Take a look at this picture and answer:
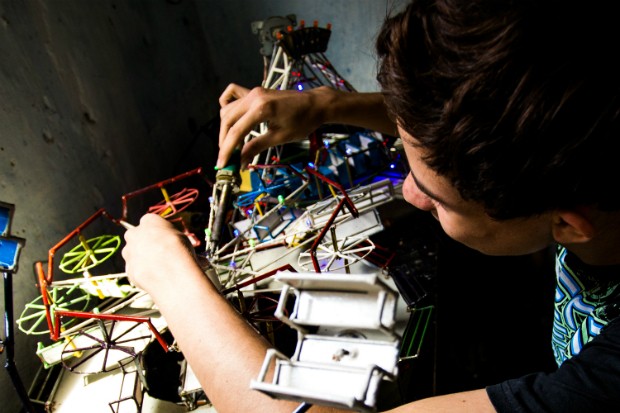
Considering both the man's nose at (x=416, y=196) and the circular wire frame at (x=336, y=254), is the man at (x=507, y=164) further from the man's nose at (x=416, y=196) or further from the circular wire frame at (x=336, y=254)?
the circular wire frame at (x=336, y=254)

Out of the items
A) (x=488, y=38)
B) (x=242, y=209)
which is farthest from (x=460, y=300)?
(x=488, y=38)

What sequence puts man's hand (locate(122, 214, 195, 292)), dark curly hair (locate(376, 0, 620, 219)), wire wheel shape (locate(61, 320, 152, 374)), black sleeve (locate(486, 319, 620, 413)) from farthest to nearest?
wire wheel shape (locate(61, 320, 152, 374)), man's hand (locate(122, 214, 195, 292)), black sleeve (locate(486, 319, 620, 413)), dark curly hair (locate(376, 0, 620, 219))

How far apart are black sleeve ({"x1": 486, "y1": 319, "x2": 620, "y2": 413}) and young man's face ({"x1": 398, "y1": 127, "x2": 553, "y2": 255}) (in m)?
0.17

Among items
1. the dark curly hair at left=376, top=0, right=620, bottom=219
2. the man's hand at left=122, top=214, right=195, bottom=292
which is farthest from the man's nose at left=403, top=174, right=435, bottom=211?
the man's hand at left=122, top=214, right=195, bottom=292

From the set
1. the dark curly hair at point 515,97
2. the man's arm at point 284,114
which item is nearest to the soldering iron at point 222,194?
the man's arm at point 284,114

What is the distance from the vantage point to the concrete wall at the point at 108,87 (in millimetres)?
1196

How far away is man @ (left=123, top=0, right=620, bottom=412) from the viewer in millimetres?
448

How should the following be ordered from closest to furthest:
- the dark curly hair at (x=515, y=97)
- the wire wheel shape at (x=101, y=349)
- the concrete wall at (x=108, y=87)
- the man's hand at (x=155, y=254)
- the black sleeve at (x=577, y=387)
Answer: the dark curly hair at (x=515, y=97) < the black sleeve at (x=577, y=387) < the man's hand at (x=155, y=254) < the wire wheel shape at (x=101, y=349) < the concrete wall at (x=108, y=87)

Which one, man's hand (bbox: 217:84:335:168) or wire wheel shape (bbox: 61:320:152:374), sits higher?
man's hand (bbox: 217:84:335:168)

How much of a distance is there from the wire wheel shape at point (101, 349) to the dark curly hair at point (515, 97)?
959 mm

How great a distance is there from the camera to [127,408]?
1.03 meters

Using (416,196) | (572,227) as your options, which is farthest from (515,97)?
(416,196)

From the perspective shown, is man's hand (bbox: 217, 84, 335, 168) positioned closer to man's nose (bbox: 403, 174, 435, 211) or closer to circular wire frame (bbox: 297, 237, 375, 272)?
circular wire frame (bbox: 297, 237, 375, 272)

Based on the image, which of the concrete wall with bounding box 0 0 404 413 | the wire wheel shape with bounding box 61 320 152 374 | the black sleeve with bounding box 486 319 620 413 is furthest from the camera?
the concrete wall with bounding box 0 0 404 413
